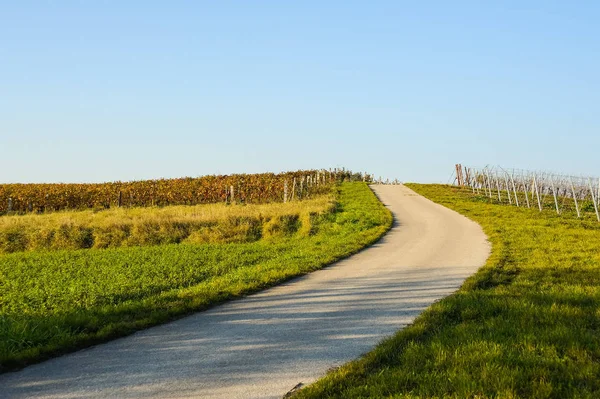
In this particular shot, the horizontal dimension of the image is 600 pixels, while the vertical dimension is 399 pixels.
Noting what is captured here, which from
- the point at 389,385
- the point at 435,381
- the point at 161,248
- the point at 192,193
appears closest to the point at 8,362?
the point at 389,385

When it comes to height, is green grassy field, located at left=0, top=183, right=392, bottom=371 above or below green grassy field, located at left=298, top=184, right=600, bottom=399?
above

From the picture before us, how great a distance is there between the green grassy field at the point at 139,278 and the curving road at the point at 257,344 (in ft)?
1.99

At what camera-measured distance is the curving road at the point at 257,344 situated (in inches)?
272

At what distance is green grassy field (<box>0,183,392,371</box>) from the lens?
9.47 m

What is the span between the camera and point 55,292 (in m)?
15.3

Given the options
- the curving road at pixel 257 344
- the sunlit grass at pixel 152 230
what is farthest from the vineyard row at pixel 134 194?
the curving road at pixel 257 344

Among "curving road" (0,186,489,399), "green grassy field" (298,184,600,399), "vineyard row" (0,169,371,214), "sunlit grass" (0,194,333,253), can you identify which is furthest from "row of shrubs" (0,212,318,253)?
"vineyard row" (0,169,371,214)

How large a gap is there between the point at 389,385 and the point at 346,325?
3.16m

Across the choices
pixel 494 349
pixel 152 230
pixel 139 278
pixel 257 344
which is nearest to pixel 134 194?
A: pixel 152 230

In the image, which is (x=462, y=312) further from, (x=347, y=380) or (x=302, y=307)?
(x=347, y=380)

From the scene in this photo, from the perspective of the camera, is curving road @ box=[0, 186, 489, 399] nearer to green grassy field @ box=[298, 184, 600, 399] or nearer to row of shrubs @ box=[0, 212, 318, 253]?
green grassy field @ box=[298, 184, 600, 399]

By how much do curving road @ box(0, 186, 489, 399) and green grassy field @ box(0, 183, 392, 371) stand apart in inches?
23.9

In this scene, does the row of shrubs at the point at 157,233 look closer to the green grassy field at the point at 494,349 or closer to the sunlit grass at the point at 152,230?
the sunlit grass at the point at 152,230

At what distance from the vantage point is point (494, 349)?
25.1 ft
